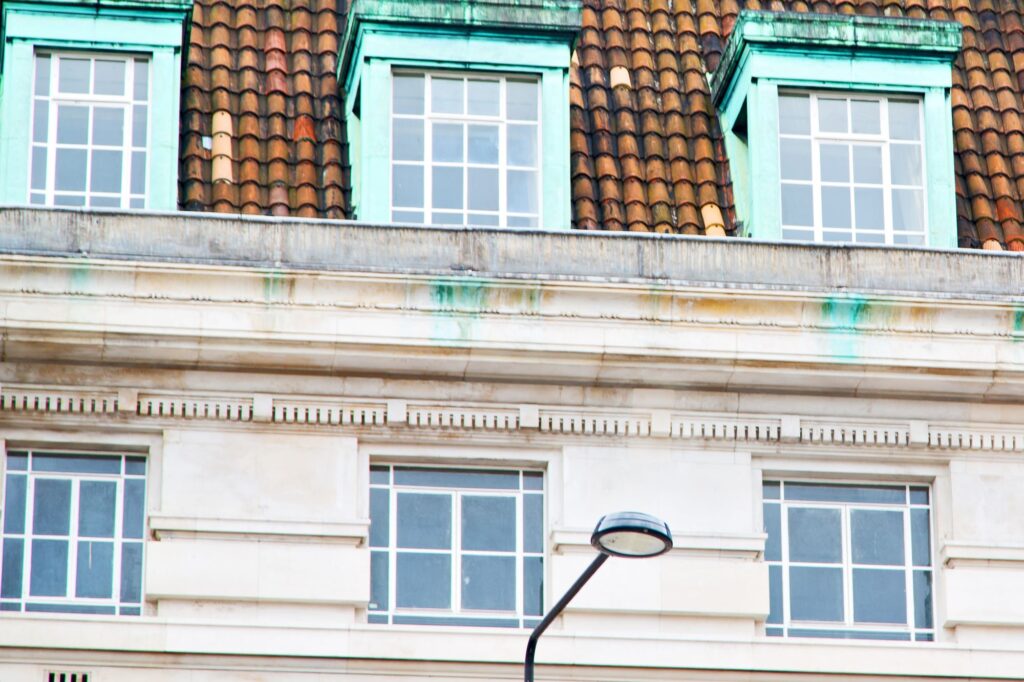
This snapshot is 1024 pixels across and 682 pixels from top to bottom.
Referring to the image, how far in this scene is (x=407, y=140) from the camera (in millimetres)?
21797

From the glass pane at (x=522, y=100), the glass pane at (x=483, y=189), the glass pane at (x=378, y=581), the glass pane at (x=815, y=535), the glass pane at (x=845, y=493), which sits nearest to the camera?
the glass pane at (x=378, y=581)

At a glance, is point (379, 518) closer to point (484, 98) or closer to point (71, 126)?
point (484, 98)

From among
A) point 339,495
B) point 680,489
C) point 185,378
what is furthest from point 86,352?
point 680,489

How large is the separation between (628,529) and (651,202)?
19.2 ft

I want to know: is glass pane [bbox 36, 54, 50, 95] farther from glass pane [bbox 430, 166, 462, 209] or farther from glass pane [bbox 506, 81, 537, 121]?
glass pane [bbox 506, 81, 537, 121]

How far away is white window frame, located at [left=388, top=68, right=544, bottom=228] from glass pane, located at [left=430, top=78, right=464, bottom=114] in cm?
3

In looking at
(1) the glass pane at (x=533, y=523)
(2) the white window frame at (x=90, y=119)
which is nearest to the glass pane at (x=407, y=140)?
(2) the white window frame at (x=90, y=119)

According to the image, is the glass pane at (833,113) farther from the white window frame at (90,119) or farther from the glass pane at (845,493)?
the white window frame at (90,119)

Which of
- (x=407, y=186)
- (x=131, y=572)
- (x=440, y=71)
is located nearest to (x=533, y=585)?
(x=131, y=572)

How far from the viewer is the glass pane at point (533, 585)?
20.5 metres

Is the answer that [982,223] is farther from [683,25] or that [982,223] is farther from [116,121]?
[116,121]

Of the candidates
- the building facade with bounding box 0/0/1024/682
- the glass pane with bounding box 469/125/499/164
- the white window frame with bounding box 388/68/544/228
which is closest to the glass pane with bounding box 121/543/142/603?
the building facade with bounding box 0/0/1024/682

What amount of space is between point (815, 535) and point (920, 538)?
869 mm

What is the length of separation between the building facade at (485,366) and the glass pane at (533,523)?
2 cm
